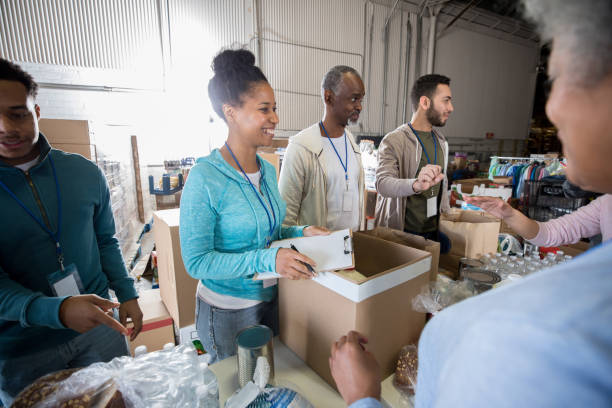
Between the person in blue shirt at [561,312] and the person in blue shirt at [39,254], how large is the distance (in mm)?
908

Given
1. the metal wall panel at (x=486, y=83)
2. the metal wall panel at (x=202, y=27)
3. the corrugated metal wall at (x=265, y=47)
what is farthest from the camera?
the metal wall panel at (x=486, y=83)

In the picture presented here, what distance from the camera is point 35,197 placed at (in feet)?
3.35

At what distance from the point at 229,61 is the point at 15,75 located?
70 centimetres

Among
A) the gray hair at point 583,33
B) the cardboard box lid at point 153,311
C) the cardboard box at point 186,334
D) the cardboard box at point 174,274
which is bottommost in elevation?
the cardboard box at point 186,334

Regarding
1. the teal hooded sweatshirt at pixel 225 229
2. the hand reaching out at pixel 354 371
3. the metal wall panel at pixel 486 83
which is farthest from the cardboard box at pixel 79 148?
the metal wall panel at pixel 486 83

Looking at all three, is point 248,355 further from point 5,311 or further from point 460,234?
point 460,234

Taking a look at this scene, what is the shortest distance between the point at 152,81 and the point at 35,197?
4368 mm

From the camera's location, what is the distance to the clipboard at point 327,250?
0.81 metres

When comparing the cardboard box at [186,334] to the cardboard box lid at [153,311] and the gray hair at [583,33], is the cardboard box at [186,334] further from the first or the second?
the gray hair at [583,33]

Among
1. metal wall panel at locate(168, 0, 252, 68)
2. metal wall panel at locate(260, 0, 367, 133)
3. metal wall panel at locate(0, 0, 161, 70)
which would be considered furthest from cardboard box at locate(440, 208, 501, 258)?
metal wall panel at locate(0, 0, 161, 70)

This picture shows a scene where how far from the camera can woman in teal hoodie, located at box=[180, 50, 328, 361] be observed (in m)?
0.96

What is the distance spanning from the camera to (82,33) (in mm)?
4281

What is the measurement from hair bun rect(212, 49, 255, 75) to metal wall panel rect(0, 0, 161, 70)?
4396mm

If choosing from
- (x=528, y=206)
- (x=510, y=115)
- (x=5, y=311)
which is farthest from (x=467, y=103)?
(x=5, y=311)
